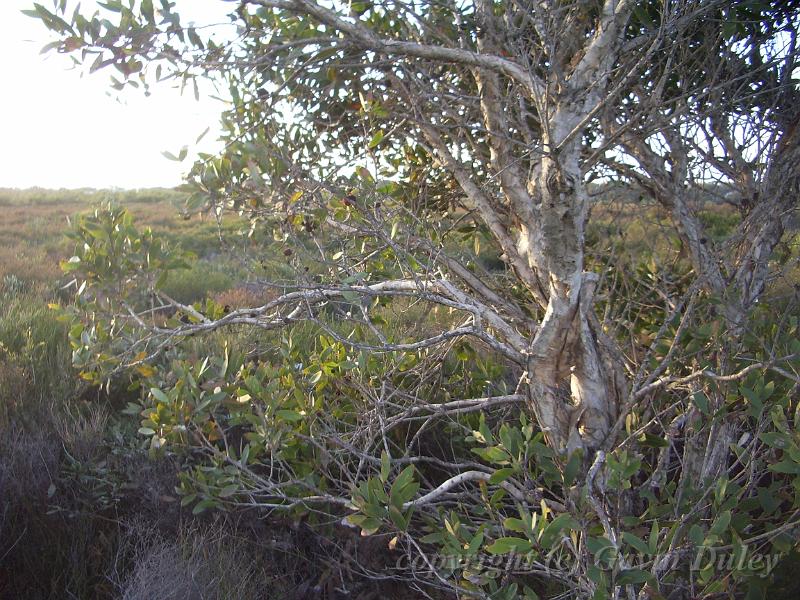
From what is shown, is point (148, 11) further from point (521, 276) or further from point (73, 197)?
point (73, 197)

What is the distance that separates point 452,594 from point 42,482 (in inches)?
74.9

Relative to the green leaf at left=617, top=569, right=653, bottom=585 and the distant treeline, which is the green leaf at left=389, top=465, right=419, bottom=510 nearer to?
the green leaf at left=617, top=569, right=653, bottom=585

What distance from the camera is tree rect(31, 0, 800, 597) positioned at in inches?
76.1

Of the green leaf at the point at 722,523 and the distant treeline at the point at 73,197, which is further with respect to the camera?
the distant treeline at the point at 73,197

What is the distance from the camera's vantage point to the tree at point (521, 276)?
1.93 m

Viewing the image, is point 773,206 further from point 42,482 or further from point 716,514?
point 42,482

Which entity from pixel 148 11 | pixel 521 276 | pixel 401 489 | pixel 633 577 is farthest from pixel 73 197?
pixel 633 577

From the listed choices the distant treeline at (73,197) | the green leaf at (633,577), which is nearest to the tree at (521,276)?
the green leaf at (633,577)

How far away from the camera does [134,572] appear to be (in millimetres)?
2340

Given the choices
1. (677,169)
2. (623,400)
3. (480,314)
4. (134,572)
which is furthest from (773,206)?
(134,572)

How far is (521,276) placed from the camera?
247cm

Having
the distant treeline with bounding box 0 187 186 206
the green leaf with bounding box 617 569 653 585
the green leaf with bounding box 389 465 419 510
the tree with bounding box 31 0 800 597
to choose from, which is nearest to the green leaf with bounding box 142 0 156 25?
the tree with bounding box 31 0 800 597

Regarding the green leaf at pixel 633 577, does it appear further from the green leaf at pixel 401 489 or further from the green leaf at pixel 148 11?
the green leaf at pixel 148 11

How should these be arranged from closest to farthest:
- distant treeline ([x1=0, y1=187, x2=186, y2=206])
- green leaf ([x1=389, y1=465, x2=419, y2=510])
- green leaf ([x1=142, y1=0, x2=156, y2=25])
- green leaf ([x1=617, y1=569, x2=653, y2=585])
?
1. green leaf ([x1=617, y1=569, x2=653, y2=585])
2. green leaf ([x1=389, y1=465, x2=419, y2=510])
3. green leaf ([x1=142, y1=0, x2=156, y2=25])
4. distant treeline ([x1=0, y1=187, x2=186, y2=206])
